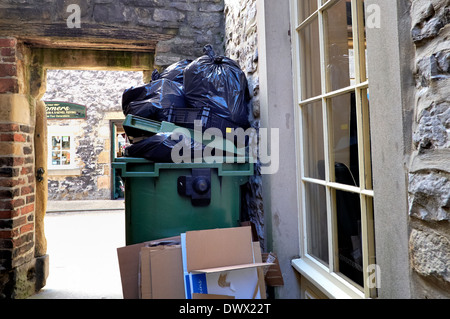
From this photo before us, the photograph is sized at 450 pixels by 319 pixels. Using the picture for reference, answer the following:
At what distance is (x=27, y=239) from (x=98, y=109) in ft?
25.5

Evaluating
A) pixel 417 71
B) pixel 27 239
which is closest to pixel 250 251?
pixel 417 71

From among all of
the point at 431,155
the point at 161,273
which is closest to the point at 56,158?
the point at 161,273

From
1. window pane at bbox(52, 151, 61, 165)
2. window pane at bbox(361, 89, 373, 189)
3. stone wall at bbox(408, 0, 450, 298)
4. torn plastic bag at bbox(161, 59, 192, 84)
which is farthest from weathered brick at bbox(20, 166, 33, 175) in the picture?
window pane at bbox(52, 151, 61, 165)

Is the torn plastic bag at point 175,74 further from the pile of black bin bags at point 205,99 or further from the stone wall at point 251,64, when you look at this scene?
the stone wall at point 251,64

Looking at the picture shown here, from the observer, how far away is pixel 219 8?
3.90 metres

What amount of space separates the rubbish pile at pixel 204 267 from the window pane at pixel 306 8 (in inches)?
49.9

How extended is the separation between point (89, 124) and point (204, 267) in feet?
33.3

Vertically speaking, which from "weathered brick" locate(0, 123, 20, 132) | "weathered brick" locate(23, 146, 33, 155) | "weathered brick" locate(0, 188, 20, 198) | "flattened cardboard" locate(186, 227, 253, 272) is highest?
"weathered brick" locate(0, 123, 20, 132)

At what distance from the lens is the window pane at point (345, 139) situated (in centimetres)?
158

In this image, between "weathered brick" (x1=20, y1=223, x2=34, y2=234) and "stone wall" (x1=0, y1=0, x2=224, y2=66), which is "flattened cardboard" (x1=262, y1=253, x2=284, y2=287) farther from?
"weathered brick" (x1=20, y1=223, x2=34, y2=234)

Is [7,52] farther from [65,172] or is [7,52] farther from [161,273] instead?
[65,172]

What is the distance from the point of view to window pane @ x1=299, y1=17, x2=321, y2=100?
1.99m

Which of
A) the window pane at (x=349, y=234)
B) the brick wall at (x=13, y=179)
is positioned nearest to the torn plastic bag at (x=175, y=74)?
the brick wall at (x=13, y=179)

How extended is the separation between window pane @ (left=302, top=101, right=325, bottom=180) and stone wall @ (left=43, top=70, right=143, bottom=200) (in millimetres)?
9304
